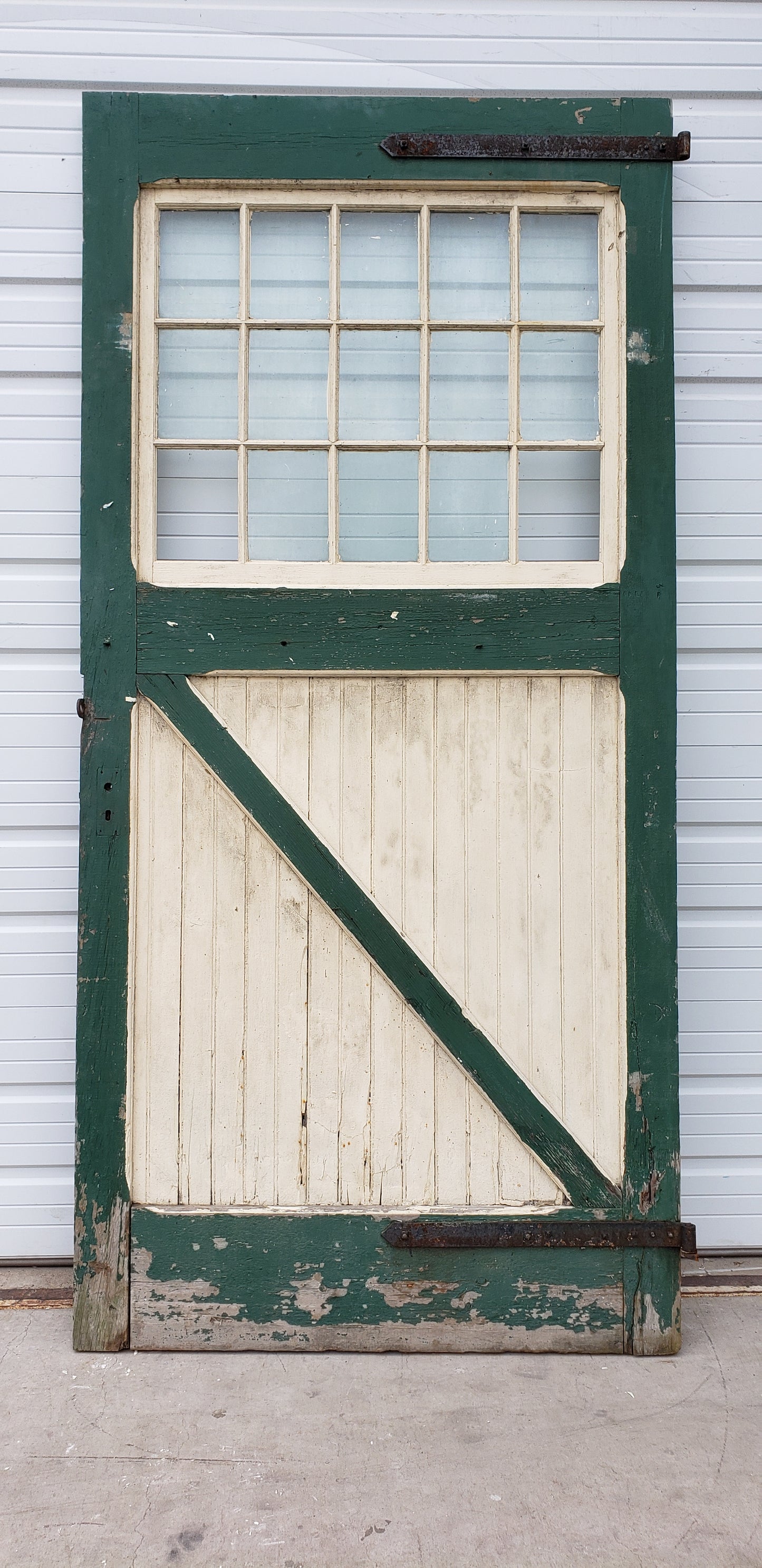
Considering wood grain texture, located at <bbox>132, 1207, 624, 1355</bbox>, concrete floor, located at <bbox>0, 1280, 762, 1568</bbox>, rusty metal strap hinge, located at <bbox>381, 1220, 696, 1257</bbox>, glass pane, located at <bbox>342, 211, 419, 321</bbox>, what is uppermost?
glass pane, located at <bbox>342, 211, 419, 321</bbox>

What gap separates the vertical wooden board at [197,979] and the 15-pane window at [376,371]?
27.2 inches

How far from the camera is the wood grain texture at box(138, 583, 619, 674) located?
2.38m

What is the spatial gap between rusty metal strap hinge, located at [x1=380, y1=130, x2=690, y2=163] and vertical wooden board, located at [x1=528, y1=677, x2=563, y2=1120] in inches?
52.4

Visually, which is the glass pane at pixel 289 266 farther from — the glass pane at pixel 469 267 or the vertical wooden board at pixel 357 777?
the vertical wooden board at pixel 357 777

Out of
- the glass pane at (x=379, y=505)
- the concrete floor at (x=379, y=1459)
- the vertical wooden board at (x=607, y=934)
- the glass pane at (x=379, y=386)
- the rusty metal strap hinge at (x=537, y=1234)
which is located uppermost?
the glass pane at (x=379, y=386)

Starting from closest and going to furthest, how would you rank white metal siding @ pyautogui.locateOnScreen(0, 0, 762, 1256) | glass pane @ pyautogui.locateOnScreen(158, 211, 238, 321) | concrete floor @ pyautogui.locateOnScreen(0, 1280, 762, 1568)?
concrete floor @ pyautogui.locateOnScreen(0, 1280, 762, 1568), glass pane @ pyautogui.locateOnScreen(158, 211, 238, 321), white metal siding @ pyautogui.locateOnScreen(0, 0, 762, 1256)

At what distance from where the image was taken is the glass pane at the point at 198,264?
2453 mm

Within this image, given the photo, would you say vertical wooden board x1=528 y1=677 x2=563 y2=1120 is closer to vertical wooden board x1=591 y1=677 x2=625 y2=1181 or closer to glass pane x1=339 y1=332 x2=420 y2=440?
vertical wooden board x1=591 y1=677 x2=625 y2=1181

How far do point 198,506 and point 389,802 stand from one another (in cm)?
96

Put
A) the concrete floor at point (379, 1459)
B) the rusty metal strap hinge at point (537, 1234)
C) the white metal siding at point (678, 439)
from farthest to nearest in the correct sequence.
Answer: the white metal siding at point (678, 439) < the rusty metal strap hinge at point (537, 1234) < the concrete floor at point (379, 1459)

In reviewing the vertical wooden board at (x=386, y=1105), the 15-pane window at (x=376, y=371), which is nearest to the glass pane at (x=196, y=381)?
the 15-pane window at (x=376, y=371)

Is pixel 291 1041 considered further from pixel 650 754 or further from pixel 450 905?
pixel 650 754

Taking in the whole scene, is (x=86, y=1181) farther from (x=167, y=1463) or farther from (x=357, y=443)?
(x=357, y=443)

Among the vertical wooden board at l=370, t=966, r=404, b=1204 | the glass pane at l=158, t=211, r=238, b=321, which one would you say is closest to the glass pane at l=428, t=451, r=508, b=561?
the glass pane at l=158, t=211, r=238, b=321
